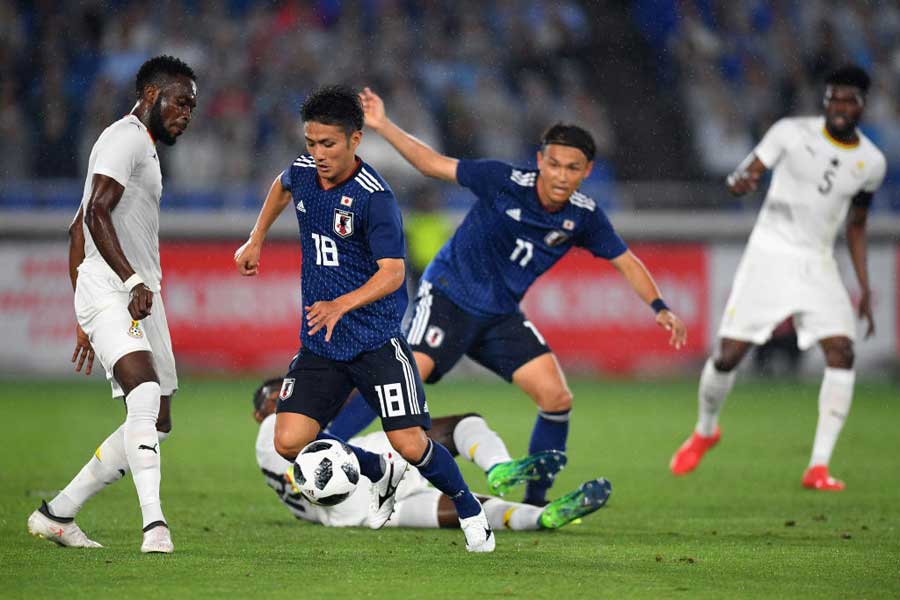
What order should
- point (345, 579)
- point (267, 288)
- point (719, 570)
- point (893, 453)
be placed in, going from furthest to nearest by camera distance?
point (267, 288), point (893, 453), point (719, 570), point (345, 579)

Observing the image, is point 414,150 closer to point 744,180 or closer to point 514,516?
point 514,516

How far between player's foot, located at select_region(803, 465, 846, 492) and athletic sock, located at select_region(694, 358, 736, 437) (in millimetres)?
810

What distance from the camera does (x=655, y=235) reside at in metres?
17.7

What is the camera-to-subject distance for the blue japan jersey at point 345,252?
597 centimetres

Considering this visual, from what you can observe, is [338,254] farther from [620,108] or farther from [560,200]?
[620,108]

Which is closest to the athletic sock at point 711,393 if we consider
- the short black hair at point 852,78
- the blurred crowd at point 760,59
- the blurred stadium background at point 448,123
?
the short black hair at point 852,78

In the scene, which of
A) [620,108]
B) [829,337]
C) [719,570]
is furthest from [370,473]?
[620,108]

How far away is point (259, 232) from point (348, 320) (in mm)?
712

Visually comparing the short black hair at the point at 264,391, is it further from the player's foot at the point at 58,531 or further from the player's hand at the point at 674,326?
the player's hand at the point at 674,326

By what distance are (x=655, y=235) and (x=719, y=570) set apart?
40.4 feet

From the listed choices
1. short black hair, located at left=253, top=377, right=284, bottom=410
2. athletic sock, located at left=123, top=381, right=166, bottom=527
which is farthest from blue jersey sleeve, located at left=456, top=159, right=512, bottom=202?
athletic sock, located at left=123, top=381, right=166, bottom=527

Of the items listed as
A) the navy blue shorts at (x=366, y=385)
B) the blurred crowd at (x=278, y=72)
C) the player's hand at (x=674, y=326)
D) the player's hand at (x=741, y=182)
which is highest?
the blurred crowd at (x=278, y=72)

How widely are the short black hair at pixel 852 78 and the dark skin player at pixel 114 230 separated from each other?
4712 mm

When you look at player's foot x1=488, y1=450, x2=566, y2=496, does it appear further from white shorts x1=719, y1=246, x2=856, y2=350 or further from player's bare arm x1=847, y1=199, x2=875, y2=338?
player's bare arm x1=847, y1=199, x2=875, y2=338
